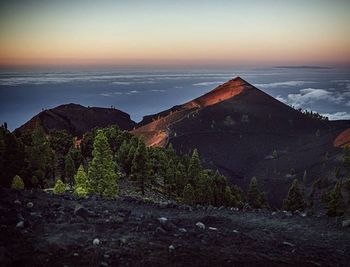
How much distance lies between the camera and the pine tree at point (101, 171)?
43969mm

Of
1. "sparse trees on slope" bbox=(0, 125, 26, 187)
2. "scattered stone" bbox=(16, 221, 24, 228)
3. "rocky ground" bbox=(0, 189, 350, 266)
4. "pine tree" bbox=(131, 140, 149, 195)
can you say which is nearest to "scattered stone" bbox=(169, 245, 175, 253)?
"rocky ground" bbox=(0, 189, 350, 266)

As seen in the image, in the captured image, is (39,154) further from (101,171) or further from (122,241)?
(122,241)

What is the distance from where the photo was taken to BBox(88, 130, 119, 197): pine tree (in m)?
44.0

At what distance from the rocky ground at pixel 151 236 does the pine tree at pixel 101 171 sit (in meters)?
26.7

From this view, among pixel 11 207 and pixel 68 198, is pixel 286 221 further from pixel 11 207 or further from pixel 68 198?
pixel 11 207

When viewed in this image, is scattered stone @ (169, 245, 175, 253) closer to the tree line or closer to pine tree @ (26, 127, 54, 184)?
the tree line

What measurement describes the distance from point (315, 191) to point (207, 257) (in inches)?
6500

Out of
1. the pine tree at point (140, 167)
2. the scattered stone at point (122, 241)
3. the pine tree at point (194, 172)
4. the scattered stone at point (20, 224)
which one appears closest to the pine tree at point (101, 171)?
the pine tree at point (140, 167)

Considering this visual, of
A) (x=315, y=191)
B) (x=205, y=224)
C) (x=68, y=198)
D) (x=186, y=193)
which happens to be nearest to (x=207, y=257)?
(x=205, y=224)

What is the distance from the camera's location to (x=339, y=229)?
16.1 metres

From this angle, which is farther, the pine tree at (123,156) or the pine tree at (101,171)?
the pine tree at (123,156)

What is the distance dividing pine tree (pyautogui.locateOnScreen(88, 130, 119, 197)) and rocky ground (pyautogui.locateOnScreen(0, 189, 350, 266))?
87.7ft

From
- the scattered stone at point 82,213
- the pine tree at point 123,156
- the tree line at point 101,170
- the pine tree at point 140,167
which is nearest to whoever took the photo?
the scattered stone at point 82,213

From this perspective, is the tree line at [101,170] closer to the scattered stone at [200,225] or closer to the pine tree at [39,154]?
the pine tree at [39,154]
